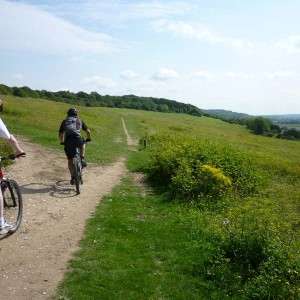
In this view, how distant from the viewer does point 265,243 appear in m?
7.32

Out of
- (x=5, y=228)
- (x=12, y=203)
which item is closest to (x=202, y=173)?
(x=12, y=203)

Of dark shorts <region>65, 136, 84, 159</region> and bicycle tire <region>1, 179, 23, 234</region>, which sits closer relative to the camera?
bicycle tire <region>1, 179, 23, 234</region>

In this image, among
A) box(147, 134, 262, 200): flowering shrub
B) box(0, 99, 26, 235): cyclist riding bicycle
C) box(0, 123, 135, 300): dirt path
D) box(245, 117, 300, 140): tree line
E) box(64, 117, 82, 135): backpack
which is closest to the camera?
box(0, 123, 135, 300): dirt path

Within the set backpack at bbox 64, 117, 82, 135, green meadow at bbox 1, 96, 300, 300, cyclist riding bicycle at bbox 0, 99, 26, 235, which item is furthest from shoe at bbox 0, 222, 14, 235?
backpack at bbox 64, 117, 82, 135

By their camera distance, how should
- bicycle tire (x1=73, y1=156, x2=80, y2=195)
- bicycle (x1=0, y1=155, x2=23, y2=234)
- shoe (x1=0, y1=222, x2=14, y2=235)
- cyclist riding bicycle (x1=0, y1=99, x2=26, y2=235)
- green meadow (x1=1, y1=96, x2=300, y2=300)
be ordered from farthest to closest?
bicycle tire (x1=73, y1=156, x2=80, y2=195), bicycle (x1=0, y1=155, x2=23, y2=234), shoe (x1=0, y1=222, x2=14, y2=235), cyclist riding bicycle (x1=0, y1=99, x2=26, y2=235), green meadow (x1=1, y1=96, x2=300, y2=300)

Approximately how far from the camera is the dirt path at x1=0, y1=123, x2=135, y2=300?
6.07 m

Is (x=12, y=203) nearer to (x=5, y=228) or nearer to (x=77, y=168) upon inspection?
(x=5, y=228)

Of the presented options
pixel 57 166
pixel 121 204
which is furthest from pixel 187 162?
pixel 57 166

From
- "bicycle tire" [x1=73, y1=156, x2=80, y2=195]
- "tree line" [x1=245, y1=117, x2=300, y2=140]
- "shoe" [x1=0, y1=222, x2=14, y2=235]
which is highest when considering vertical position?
"bicycle tire" [x1=73, y1=156, x2=80, y2=195]

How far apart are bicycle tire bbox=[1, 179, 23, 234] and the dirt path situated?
1.06 ft

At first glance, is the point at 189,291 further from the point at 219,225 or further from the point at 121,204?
the point at 121,204

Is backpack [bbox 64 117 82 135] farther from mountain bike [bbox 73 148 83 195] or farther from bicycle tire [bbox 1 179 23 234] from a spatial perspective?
bicycle tire [bbox 1 179 23 234]

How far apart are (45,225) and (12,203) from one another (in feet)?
3.39

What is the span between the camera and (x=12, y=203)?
8.13m
